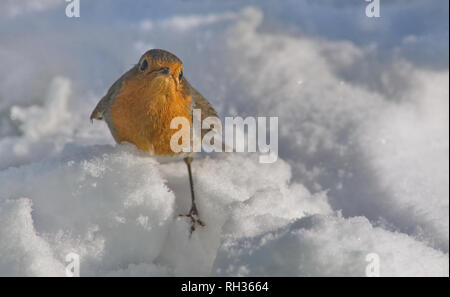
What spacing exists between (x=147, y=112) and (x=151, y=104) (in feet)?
0.11

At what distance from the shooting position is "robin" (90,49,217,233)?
1872 mm

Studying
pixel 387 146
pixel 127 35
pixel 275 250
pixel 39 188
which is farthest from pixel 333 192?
pixel 127 35

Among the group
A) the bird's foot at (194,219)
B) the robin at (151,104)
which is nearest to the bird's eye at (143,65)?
the robin at (151,104)

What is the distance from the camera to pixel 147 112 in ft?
6.15

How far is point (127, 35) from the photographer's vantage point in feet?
12.6

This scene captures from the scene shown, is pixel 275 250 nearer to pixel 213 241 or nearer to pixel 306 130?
pixel 213 241
